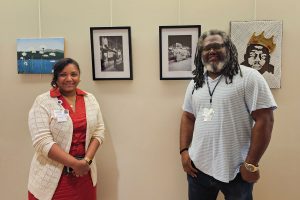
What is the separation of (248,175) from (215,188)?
0.28 meters

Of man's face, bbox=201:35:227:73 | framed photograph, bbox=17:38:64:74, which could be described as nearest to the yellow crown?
man's face, bbox=201:35:227:73

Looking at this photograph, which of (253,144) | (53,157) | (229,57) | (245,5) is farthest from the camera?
(245,5)

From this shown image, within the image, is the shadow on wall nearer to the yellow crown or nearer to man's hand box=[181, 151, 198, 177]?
man's hand box=[181, 151, 198, 177]

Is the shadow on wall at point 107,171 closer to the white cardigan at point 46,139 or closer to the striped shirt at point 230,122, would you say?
the white cardigan at point 46,139

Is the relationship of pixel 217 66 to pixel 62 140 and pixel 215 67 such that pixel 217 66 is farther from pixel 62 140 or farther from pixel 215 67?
pixel 62 140

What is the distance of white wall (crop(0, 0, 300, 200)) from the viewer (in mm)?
1968

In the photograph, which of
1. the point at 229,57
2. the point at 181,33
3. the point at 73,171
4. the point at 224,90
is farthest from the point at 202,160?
the point at 181,33

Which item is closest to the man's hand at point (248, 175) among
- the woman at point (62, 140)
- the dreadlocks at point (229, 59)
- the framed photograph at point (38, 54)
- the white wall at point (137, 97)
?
the dreadlocks at point (229, 59)

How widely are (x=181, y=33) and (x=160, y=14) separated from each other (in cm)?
20

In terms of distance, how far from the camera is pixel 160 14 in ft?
6.57

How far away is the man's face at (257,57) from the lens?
1939 mm

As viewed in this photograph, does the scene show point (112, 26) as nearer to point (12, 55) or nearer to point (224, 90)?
point (12, 55)

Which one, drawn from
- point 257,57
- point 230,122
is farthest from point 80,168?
point 257,57

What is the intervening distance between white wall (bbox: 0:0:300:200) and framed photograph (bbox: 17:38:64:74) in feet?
0.16
